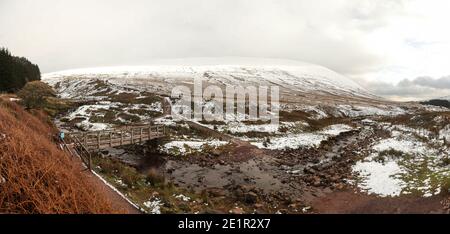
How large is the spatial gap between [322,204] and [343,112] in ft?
208

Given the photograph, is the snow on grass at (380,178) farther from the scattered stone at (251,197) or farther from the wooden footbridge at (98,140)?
the wooden footbridge at (98,140)

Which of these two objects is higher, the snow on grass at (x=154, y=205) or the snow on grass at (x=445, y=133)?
the snow on grass at (x=445, y=133)

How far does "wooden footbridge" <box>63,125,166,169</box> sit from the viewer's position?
2088 centimetres

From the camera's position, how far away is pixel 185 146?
109 feet

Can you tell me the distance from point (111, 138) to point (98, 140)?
2552 millimetres

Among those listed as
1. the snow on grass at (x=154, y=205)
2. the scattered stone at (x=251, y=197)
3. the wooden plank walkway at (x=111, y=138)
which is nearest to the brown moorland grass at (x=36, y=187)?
the snow on grass at (x=154, y=205)

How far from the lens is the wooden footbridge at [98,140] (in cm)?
2088

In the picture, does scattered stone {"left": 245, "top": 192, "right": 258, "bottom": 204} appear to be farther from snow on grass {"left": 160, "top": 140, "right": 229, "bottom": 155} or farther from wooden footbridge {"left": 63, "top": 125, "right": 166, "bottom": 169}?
snow on grass {"left": 160, "top": 140, "right": 229, "bottom": 155}

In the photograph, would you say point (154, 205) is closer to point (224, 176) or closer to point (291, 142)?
point (224, 176)

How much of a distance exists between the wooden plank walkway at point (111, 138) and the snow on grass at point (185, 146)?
257 cm

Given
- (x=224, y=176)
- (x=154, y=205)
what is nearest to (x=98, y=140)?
(x=224, y=176)

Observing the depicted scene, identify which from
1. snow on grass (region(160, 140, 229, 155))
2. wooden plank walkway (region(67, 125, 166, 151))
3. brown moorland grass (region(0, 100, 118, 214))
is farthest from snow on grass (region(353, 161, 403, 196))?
wooden plank walkway (region(67, 125, 166, 151))

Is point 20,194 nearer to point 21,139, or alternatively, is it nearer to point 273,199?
point 21,139

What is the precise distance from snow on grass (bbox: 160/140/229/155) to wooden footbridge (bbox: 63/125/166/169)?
263cm
